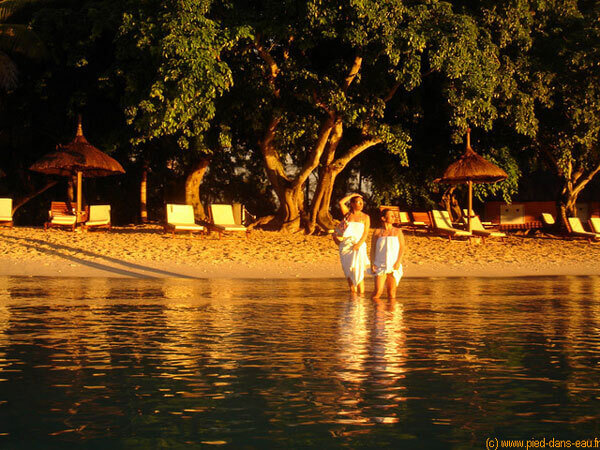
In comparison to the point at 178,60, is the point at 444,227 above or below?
below

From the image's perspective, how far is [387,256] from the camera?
13742mm

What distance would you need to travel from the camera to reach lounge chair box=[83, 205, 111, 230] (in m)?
28.1

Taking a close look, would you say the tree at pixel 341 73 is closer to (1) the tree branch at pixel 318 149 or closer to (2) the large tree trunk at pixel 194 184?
(1) the tree branch at pixel 318 149

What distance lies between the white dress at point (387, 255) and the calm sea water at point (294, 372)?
1.89ft

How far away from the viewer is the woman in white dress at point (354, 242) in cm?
1432

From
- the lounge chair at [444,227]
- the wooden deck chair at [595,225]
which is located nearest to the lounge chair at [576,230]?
the wooden deck chair at [595,225]

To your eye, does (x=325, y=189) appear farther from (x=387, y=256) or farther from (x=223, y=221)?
(x=387, y=256)

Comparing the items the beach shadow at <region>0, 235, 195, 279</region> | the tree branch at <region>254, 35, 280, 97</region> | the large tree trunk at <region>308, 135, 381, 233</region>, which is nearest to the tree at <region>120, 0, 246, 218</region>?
the tree branch at <region>254, 35, 280, 97</region>

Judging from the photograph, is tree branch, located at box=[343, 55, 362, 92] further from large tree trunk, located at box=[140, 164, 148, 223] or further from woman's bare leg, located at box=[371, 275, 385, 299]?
woman's bare leg, located at box=[371, 275, 385, 299]

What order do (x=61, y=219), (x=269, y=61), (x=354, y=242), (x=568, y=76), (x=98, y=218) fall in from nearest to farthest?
(x=354, y=242)
(x=269, y=61)
(x=61, y=219)
(x=98, y=218)
(x=568, y=76)

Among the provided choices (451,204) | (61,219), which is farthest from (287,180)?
(451,204)

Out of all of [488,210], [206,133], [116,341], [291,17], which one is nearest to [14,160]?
[206,133]

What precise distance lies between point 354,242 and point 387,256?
31.5 inches

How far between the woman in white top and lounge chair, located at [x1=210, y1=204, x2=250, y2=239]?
1207 centimetres
